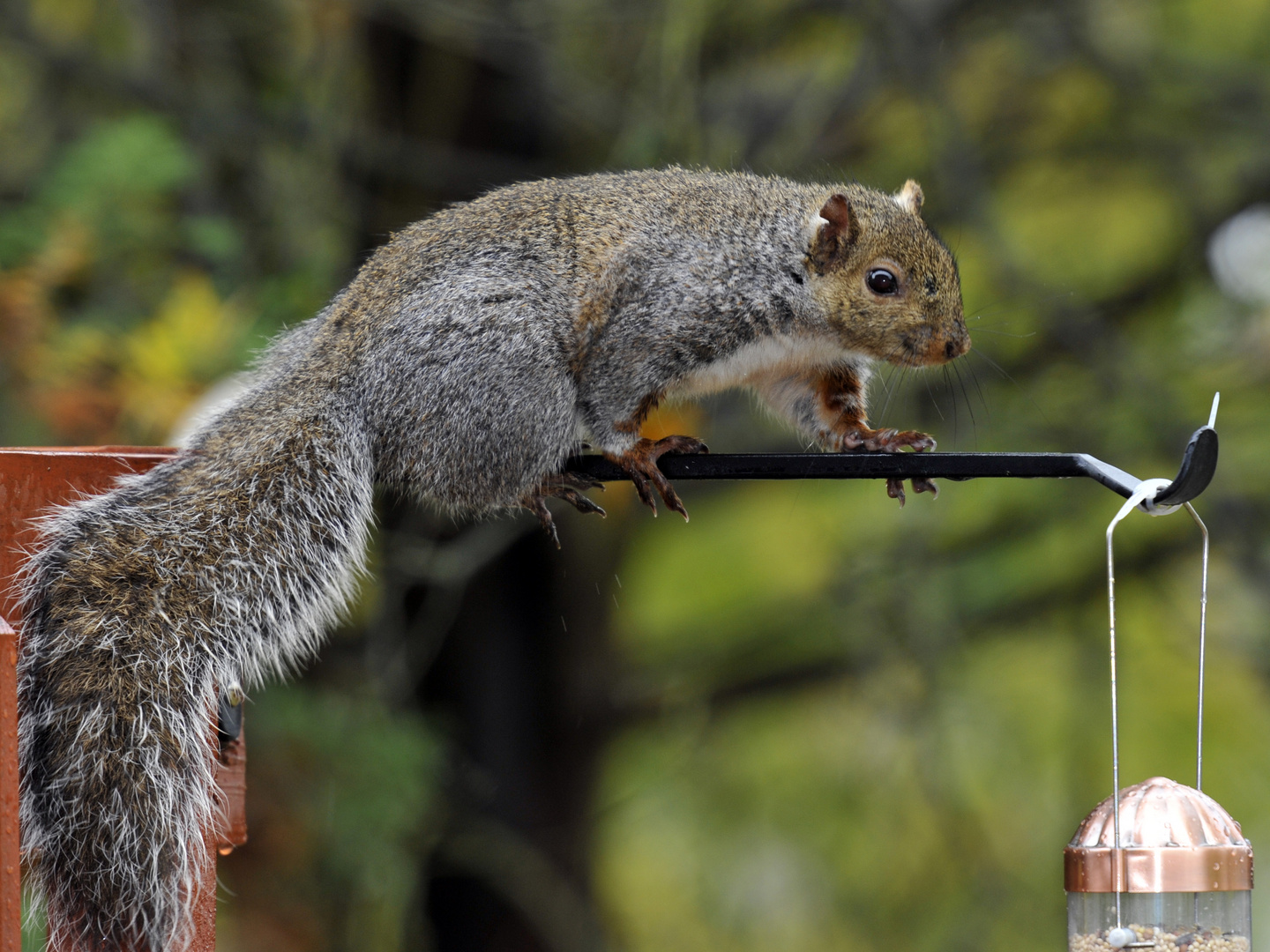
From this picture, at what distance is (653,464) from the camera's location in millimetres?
2016

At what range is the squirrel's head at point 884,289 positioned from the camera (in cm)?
227

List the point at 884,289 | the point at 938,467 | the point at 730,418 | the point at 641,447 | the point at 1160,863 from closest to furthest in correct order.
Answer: the point at 1160,863
the point at 938,467
the point at 641,447
the point at 884,289
the point at 730,418

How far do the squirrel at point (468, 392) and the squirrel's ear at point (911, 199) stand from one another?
0.01 meters

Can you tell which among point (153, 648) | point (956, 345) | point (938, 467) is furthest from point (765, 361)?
point (153, 648)

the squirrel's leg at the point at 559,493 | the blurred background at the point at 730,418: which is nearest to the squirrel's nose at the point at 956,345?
the squirrel's leg at the point at 559,493

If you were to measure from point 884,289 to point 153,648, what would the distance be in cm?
126

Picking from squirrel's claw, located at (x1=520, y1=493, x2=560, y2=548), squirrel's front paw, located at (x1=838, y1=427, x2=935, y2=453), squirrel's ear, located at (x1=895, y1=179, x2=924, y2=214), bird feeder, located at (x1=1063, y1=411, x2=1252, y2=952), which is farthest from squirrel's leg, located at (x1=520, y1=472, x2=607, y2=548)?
bird feeder, located at (x1=1063, y1=411, x2=1252, y2=952)

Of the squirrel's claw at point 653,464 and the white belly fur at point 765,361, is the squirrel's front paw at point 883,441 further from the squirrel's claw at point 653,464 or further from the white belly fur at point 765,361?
the squirrel's claw at point 653,464

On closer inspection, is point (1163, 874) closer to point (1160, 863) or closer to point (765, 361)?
point (1160, 863)

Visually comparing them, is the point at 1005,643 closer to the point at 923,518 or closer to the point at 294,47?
the point at 923,518

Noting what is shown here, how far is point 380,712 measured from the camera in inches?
138

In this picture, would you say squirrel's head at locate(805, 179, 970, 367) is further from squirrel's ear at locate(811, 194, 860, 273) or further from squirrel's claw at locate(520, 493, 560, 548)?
squirrel's claw at locate(520, 493, 560, 548)

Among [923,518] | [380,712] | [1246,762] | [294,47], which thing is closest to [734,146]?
[923,518]

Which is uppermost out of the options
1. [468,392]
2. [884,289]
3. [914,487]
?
[884,289]
